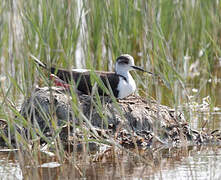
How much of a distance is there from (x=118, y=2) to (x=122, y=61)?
2.88 feet

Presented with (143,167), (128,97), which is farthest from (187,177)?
(128,97)

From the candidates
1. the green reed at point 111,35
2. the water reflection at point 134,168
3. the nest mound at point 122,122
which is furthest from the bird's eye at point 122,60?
the water reflection at point 134,168

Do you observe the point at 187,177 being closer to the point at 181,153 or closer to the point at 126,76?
the point at 181,153

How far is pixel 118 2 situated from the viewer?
729 centimetres

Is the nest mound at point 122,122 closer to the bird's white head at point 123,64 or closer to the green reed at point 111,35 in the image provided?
the green reed at point 111,35

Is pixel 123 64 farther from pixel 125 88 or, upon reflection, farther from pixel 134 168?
pixel 134 168

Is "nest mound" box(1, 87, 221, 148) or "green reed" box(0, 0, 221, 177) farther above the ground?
"green reed" box(0, 0, 221, 177)

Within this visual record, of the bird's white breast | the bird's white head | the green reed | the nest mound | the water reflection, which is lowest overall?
the water reflection

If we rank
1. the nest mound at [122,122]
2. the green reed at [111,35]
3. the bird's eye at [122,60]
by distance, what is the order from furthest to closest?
the bird's eye at [122,60] < the green reed at [111,35] < the nest mound at [122,122]

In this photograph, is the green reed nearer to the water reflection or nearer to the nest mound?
the nest mound

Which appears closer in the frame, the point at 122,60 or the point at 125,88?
the point at 125,88

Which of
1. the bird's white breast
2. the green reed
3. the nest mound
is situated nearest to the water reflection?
the nest mound

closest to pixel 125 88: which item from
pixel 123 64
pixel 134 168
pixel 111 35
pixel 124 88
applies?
pixel 124 88

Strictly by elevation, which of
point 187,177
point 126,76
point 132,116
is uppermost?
point 126,76
